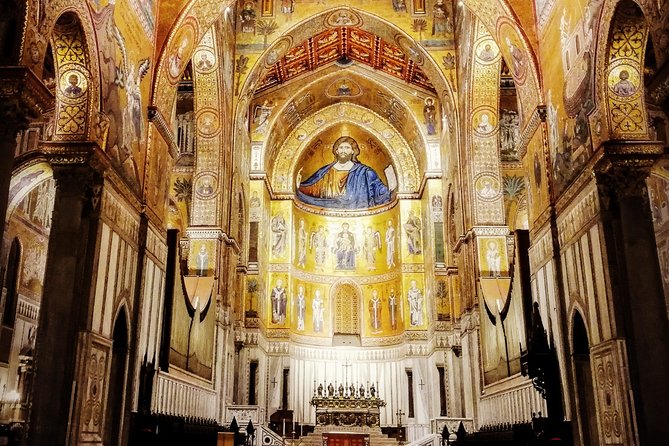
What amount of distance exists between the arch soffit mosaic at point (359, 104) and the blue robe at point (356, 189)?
353 cm

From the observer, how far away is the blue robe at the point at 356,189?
107 ft

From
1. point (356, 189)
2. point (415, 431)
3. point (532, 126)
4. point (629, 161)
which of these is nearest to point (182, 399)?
point (532, 126)

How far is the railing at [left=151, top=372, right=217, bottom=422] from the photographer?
1359 centimetres

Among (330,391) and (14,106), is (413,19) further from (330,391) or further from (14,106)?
(14,106)

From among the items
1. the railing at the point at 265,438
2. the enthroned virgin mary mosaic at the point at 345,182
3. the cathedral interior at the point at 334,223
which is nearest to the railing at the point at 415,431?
the cathedral interior at the point at 334,223

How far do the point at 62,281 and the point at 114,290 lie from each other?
49.5 inches

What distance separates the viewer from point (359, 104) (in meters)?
30.0

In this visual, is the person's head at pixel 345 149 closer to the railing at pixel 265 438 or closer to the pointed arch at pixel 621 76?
the railing at pixel 265 438

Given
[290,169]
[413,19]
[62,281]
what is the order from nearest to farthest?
[62,281] → [413,19] → [290,169]

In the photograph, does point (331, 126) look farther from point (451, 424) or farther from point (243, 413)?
point (451, 424)

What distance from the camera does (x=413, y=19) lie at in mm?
22328

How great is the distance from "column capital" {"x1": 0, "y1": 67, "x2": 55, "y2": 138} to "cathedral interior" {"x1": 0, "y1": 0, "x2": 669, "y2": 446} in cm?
3

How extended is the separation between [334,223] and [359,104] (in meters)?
6.18

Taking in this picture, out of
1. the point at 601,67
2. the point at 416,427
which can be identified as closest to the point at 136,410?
the point at 601,67
